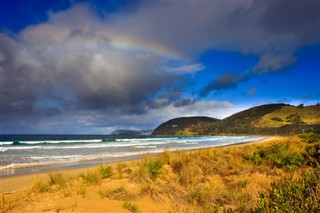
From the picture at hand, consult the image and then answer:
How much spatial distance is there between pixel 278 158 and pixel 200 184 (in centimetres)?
437

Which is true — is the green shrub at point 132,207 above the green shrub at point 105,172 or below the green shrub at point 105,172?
below

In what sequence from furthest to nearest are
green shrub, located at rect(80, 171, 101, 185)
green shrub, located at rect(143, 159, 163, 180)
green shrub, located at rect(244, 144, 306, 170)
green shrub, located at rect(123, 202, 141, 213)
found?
green shrub, located at rect(244, 144, 306, 170) < green shrub, located at rect(143, 159, 163, 180) < green shrub, located at rect(80, 171, 101, 185) < green shrub, located at rect(123, 202, 141, 213)

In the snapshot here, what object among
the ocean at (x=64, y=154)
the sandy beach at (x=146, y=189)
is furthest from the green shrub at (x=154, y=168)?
the ocean at (x=64, y=154)

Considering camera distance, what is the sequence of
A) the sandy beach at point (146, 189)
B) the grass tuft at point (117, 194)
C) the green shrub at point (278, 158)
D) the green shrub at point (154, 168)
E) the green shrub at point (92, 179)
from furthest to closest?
1. the green shrub at point (278, 158)
2. the green shrub at point (154, 168)
3. the green shrub at point (92, 179)
4. the grass tuft at point (117, 194)
5. the sandy beach at point (146, 189)

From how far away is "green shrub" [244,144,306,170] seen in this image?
1135 cm

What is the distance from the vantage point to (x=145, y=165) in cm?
1130

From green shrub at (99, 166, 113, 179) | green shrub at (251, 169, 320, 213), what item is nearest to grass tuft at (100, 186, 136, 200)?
green shrub at (99, 166, 113, 179)

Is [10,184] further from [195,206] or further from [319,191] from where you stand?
[319,191]

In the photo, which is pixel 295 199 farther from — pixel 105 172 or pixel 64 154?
pixel 64 154

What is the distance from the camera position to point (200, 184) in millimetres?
9359

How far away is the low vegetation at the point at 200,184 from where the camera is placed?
6.30m

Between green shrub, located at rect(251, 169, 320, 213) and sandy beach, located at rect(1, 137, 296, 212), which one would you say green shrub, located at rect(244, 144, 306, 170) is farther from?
green shrub, located at rect(251, 169, 320, 213)

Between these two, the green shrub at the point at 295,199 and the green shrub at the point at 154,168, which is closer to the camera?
the green shrub at the point at 295,199

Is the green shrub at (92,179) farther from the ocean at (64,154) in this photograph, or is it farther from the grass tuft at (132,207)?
the ocean at (64,154)
